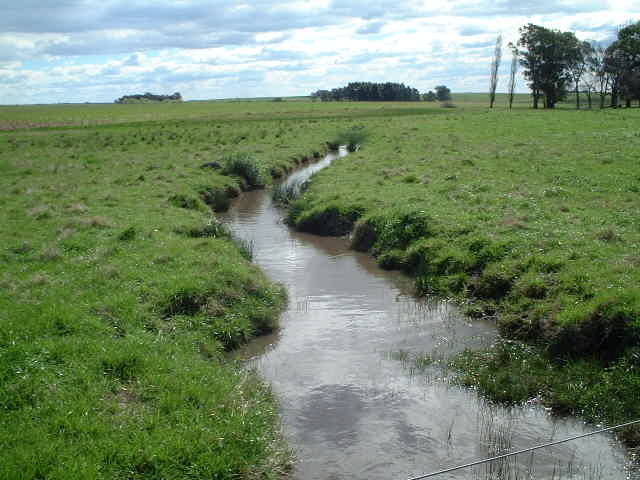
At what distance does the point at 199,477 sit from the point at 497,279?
335 inches

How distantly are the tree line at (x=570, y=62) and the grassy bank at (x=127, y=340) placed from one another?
89.4 meters

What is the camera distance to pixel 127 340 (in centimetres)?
941

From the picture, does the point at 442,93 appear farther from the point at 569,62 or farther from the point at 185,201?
the point at 185,201

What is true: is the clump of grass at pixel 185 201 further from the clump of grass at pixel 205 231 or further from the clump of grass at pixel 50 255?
the clump of grass at pixel 50 255

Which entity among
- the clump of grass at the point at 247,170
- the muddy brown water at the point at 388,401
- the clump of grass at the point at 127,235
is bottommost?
the muddy brown water at the point at 388,401

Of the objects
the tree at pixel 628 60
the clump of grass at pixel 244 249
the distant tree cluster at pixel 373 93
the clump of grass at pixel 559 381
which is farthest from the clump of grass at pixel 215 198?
the distant tree cluster at pixel 373 93

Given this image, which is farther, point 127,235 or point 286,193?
point 286,193

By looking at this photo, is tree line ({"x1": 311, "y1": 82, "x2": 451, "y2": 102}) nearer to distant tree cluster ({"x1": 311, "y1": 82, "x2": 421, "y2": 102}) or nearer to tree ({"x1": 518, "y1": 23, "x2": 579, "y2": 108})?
distant tree cluster ({"x1": 311, "y1": 82, "x2": 421, "y2": 102})

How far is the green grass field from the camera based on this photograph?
7168mm

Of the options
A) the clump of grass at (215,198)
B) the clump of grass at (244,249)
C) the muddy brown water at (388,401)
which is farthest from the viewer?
the clump of grass at (215,198)

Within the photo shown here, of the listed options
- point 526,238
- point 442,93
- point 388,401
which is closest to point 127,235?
point 388,401

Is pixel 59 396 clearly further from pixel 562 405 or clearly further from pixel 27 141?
pixel 27 141

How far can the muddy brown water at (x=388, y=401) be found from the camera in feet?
24.8

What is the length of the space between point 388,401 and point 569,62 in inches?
3986
